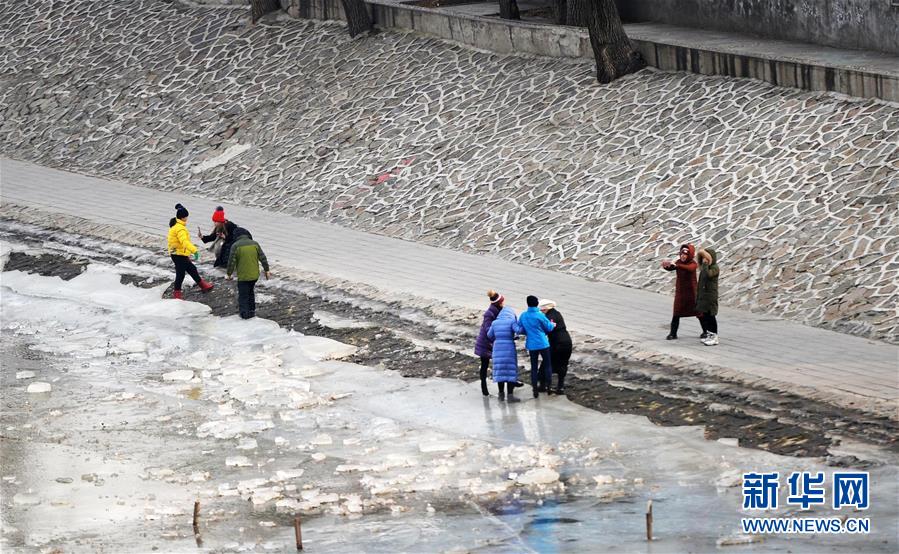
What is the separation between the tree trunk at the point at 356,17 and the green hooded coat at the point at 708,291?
44.8 feet

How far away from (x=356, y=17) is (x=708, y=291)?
546 inches

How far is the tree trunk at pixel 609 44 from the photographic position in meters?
23.8

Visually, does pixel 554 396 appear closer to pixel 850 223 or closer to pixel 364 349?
pixel 364 349

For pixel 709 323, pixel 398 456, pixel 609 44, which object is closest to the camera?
pixel 398 456

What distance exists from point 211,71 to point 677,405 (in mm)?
16214

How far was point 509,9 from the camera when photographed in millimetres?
27500

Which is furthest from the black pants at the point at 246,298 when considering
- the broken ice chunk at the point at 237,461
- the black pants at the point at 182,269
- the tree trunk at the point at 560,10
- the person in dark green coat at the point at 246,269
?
the tree trunk at the point at 560,10

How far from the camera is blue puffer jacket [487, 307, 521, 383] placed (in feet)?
49.0

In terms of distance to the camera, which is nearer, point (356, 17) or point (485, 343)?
point (485, 343)

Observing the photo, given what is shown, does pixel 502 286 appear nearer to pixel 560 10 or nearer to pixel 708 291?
pixel 708 291

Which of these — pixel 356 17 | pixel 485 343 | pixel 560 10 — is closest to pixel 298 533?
pixel 485 343

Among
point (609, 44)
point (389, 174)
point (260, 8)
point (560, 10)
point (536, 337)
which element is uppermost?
point (260, 8)

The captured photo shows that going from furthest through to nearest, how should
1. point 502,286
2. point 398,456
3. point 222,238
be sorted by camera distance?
point 222,238 < point 502,286 < point 398,456

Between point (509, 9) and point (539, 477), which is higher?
point (509, 9)
